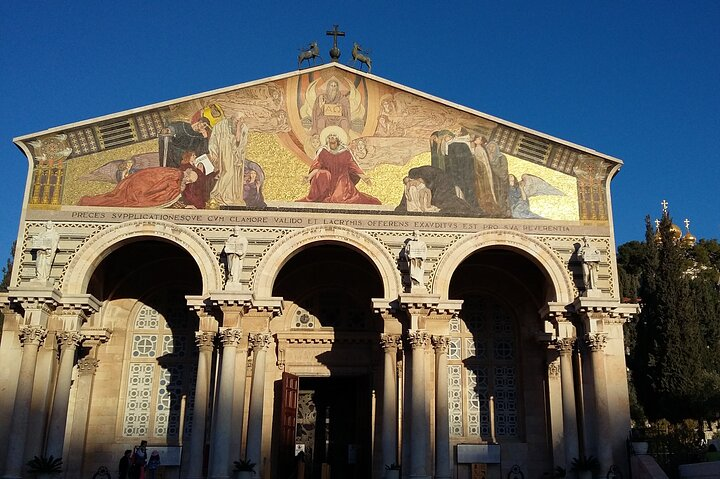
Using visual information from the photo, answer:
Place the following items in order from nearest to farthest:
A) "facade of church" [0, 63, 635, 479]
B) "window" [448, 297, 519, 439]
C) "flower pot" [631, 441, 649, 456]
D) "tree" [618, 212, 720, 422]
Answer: "flower pot" [631, 441, 649, 456], "facade of church" [0, 63, 635, 479], "window" [448, 297, 519, 439], "tree" [618, 212, 720, 422]

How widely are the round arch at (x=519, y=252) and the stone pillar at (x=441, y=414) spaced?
1.68 metres

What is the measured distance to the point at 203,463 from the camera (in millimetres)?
18266

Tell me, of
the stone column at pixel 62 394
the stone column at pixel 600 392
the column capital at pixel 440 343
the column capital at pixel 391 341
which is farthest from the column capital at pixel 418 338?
the stone column at pixel 62 394

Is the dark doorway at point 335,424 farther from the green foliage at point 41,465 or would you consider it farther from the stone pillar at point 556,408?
the green foliage at point 41,465

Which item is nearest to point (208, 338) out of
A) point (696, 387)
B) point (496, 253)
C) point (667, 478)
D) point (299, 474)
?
point (299, 474)

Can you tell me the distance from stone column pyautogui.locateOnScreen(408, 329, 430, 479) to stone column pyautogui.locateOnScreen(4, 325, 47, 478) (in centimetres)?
903

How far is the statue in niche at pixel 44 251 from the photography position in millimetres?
18156

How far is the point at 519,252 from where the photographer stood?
19.7m

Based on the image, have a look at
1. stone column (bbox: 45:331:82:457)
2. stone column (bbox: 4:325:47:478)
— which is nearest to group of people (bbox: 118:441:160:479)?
stone column (bbox: 45:331:82:457)

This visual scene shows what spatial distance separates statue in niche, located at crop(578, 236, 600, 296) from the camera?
1895 centimetres

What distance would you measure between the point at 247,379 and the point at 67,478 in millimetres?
5273

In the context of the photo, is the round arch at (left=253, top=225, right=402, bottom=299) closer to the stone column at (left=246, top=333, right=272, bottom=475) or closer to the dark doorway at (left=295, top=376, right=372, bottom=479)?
the stone column at (left=246, top=333, right=272, bottom=475)

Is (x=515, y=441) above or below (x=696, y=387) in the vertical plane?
below

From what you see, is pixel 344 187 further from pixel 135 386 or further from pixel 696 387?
pixel 696 387
